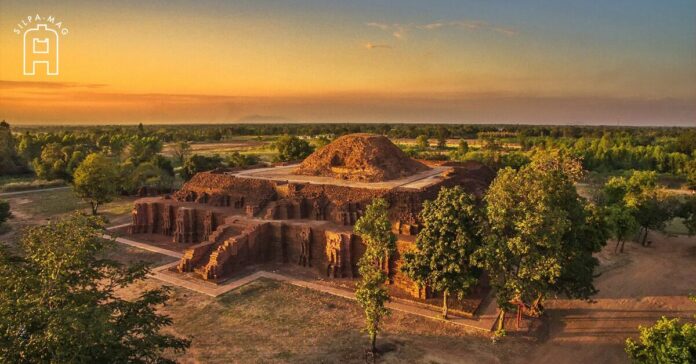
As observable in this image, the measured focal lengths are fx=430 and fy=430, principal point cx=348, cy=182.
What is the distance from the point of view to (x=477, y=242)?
1742 cm

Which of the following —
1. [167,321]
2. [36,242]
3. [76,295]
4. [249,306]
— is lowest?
[249,306]

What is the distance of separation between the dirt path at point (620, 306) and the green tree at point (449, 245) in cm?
369

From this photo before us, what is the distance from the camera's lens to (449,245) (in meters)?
17.5

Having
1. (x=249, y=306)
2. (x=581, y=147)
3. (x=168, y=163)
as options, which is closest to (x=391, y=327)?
A: (x=249, y=306)

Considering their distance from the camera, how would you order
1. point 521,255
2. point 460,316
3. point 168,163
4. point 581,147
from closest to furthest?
1. point 521,255
2. point 460,316
3. point 168,163
4. point 581,147

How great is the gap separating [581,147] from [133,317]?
3033 inches

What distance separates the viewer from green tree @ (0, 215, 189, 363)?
8617 millimetres

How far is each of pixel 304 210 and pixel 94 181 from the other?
67.3ft

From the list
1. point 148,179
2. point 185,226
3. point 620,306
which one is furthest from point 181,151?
point 620,306

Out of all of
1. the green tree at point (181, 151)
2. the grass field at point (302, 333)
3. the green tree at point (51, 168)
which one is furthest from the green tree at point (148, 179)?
the grass field at point (302, 333)

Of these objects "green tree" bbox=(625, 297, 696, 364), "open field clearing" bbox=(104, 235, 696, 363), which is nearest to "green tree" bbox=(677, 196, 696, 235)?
"open field clearing" bbox=(104, 235, 696, 363)

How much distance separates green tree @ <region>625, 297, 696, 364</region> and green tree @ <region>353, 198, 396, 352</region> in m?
7.53

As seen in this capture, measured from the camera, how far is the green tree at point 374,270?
15.1 m

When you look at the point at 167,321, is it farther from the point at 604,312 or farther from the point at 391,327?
the point at 604,312
